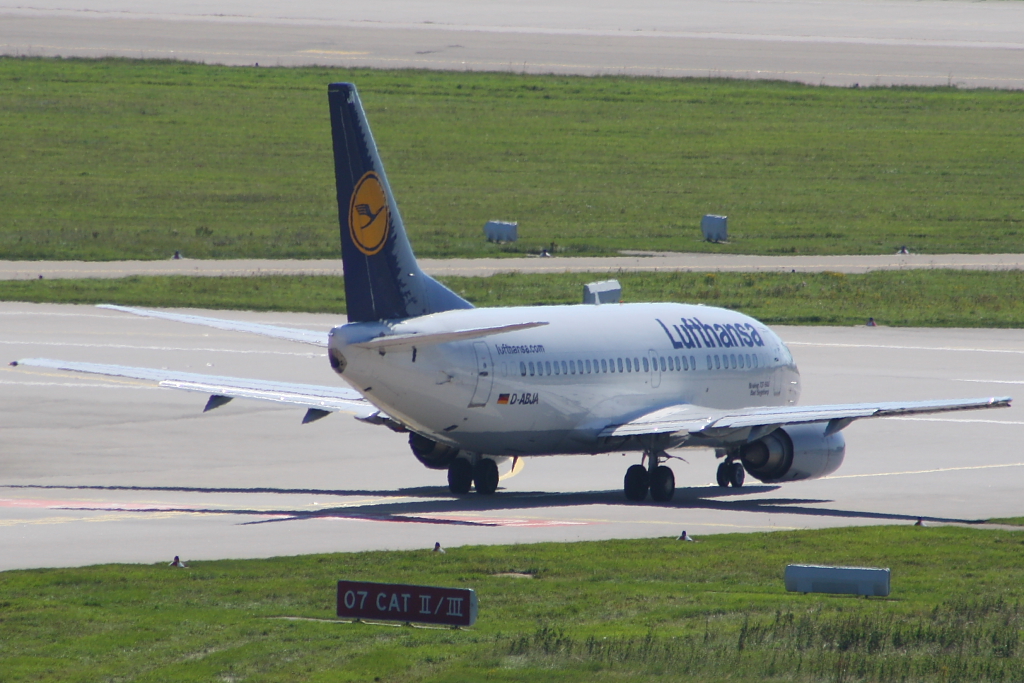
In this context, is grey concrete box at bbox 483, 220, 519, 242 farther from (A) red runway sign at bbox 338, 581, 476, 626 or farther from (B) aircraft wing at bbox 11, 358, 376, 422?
(A) red runway sign at bbox 338, 581, 476, 626

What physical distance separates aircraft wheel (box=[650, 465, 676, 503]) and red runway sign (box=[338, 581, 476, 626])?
57.6 feet

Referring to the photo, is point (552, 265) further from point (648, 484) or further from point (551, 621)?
point (551, 621)

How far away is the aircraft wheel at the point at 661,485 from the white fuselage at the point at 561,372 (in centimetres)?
152

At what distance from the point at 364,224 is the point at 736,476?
43.2 ft

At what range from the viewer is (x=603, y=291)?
5128 cm

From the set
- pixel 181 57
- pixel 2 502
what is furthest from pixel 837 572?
pixel 181 57

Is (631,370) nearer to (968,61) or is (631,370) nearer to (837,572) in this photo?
(837,572)

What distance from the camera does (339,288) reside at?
254 feet

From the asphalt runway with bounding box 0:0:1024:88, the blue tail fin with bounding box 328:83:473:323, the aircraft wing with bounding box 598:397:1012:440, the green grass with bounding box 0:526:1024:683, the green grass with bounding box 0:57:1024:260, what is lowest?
the green grass with bounding box 0:526:1024:683

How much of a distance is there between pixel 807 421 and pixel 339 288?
1694 inches

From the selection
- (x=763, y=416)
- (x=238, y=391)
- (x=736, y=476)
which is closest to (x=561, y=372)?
(x=763, y=416)

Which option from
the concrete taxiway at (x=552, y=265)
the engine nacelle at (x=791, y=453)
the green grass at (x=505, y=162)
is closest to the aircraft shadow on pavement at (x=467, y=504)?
the engine nacelle at (x=791, y=453)

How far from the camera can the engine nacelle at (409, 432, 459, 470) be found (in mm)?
39375

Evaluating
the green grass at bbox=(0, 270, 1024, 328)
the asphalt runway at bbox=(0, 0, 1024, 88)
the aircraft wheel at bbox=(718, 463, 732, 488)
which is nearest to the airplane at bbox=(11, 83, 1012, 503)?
the aircraft wheel at bbox=(718, 463, 732, 488)
